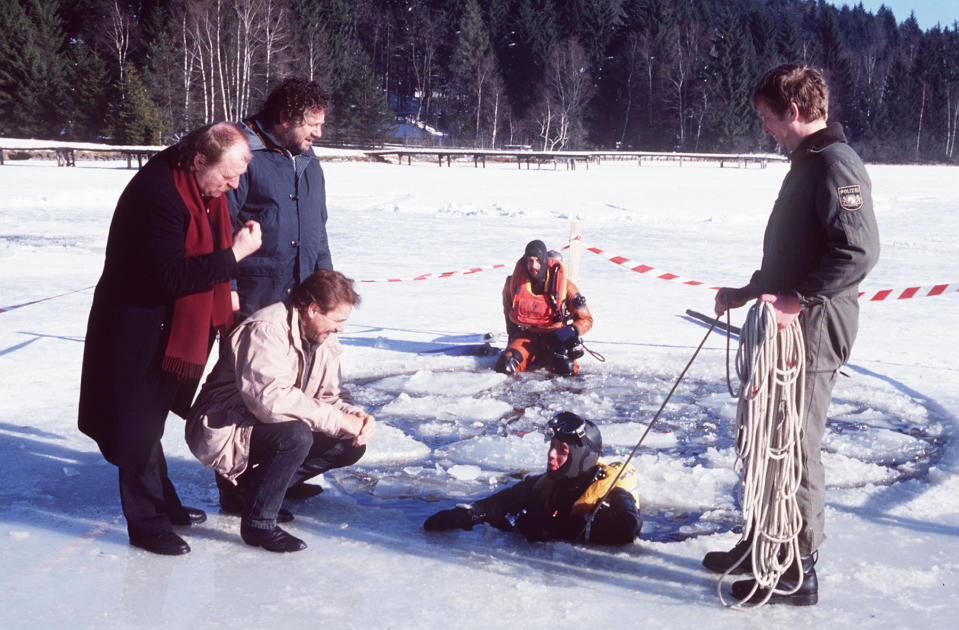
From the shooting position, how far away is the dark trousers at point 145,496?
3.10 m

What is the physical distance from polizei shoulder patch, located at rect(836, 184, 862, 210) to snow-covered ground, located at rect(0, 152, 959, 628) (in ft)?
4.16

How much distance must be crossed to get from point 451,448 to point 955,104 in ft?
243

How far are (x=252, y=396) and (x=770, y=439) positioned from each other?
1.68 meters

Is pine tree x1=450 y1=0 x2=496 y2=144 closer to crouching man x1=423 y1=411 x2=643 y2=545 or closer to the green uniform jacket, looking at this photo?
crouching man x1=423 y1=411 x2=643 y2=545

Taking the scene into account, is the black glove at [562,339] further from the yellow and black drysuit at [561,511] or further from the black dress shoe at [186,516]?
the black dress shoe at [186,516]

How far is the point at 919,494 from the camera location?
3.86 meters

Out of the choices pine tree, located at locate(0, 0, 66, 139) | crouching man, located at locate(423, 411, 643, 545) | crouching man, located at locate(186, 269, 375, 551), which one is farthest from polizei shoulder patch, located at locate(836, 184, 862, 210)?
pine tree, located at locate(0, 0, 66, 139)

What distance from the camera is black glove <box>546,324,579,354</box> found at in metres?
6.04

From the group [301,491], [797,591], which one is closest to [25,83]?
[301,491]

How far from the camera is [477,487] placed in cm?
398

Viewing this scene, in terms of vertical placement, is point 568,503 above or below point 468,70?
below

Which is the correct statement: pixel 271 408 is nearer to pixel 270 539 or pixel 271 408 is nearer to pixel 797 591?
pixel 270 539

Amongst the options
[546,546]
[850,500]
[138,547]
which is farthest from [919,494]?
[138,547]

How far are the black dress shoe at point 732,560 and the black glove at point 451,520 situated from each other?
0.88m
